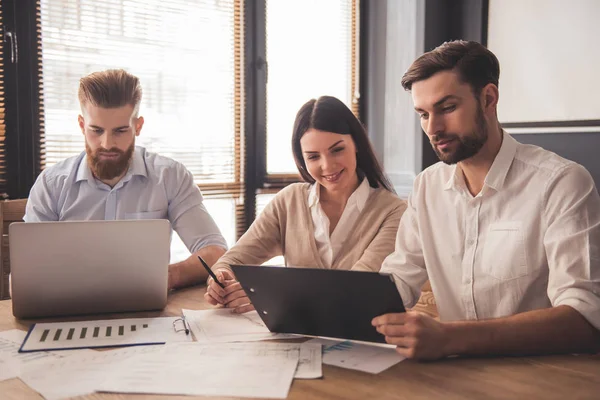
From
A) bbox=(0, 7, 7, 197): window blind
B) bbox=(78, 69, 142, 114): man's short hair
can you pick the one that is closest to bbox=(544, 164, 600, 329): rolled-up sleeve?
bbox=(78, 69, 142, 114): man's short hair

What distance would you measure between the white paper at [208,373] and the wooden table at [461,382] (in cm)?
3

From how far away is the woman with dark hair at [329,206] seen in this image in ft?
6.61

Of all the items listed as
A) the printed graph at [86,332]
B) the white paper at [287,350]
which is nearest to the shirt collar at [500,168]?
the white paper at [287,350]

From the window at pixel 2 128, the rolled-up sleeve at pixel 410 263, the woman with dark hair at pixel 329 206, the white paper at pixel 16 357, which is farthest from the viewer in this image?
the window at pixel 2 128

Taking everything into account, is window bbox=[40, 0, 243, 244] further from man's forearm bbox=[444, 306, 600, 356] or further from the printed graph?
man's forearm bbox=[444, 306, 600, 356]

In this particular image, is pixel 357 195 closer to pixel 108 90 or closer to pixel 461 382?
pixel 108 90

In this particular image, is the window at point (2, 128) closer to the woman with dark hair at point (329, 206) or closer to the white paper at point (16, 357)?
the woman with dark hair at point (329, 206)

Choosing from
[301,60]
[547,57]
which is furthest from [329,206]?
[301,60]

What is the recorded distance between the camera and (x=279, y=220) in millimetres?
2146

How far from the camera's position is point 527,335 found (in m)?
1.15

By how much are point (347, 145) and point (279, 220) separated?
37 centimetres

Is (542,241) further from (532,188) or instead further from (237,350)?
(237,350)

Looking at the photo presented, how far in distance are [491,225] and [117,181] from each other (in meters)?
1.41

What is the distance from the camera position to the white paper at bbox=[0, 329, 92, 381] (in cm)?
109
